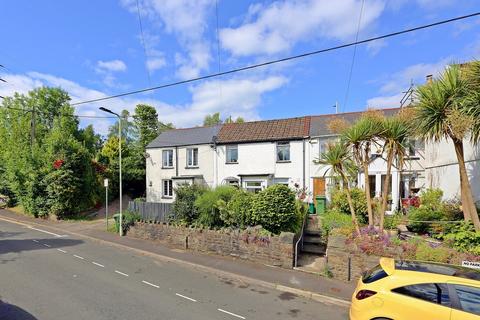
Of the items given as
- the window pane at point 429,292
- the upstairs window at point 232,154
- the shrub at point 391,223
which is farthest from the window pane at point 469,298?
the upstairs window at point 232,154

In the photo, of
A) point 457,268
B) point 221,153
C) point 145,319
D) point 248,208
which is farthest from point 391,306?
point 221,153

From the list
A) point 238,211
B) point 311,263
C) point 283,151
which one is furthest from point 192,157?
point 311,263

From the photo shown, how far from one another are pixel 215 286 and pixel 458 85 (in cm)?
857

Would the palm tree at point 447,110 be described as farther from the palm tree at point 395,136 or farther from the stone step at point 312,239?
the stone step at point 312,239

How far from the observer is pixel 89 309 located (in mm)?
6719

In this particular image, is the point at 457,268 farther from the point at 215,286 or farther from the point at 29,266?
the point at 29,266

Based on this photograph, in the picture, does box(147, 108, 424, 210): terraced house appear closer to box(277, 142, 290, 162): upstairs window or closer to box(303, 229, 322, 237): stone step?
box(277, 142, 290, 162): upstairs window

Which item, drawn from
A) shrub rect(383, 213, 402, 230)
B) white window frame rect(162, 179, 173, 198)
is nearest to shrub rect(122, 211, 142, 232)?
white window frame rect(162, 179, 173, 198)

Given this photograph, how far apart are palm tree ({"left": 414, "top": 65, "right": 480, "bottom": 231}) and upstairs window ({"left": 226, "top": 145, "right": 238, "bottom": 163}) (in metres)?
16.5

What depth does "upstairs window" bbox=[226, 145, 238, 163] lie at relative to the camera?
24.3 meters

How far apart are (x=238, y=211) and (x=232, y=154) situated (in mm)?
12354

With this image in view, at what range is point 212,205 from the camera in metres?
13.0

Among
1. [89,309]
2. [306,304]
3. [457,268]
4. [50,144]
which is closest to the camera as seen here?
[457,268]

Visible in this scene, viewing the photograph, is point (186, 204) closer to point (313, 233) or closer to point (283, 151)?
point (313, 233)
